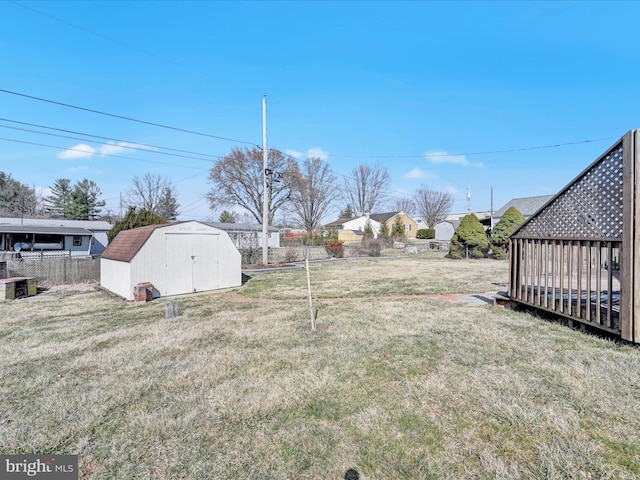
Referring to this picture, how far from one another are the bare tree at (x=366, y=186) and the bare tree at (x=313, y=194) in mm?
7019

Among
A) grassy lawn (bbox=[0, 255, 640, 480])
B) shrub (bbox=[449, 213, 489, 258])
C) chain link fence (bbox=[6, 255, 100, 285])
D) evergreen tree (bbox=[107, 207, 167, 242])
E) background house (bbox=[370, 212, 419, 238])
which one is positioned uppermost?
background house (bbox=[370, 212, 419, 238])

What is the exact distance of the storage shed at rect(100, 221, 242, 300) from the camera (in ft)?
28.8

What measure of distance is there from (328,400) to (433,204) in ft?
180

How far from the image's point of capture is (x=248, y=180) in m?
33.8

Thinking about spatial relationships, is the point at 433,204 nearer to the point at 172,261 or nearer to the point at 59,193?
the point at 172,261

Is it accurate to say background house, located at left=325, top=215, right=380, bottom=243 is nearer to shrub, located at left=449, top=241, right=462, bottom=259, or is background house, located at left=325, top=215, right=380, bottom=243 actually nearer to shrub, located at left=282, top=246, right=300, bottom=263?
shrub, located at left=449, top=241, right=462, bottom=259

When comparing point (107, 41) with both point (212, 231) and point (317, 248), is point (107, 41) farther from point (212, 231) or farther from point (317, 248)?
point (317, 248)

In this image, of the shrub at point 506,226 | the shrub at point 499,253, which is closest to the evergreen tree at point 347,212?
the shrub at point 506,226

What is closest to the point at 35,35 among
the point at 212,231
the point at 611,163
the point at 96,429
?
the point at 212,231

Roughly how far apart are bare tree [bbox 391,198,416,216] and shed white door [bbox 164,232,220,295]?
48.7 meters

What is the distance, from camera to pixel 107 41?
35.1ft

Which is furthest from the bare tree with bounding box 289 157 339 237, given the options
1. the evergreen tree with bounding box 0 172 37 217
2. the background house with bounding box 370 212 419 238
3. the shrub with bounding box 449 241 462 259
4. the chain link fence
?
the evergreen tree with bounding box 0 172 37 217

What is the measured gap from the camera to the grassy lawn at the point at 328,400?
214cm

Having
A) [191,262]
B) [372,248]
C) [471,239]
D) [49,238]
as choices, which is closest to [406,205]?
[372,248]
